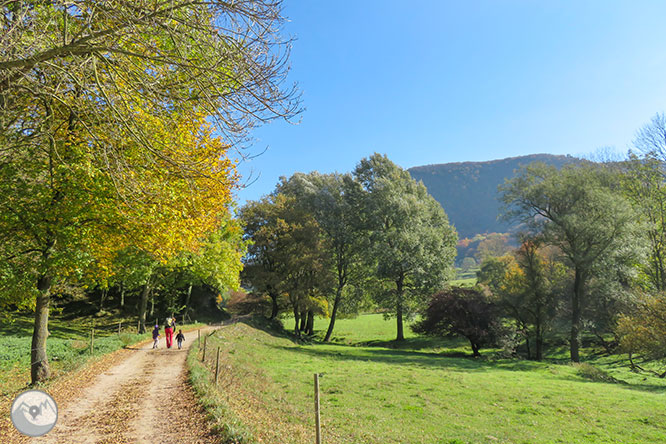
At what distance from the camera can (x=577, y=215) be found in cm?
2783

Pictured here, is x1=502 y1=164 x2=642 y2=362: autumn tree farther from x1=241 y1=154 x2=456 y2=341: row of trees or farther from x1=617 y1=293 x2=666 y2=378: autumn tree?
x1=241 y1=154 x2=456 y2=341: row of trees

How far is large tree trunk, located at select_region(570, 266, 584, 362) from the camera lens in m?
28.4

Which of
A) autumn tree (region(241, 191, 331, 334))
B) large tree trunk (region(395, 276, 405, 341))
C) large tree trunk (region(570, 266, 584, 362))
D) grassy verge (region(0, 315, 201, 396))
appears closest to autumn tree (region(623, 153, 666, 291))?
large tree trunk (region(570, 266, 584, 362))

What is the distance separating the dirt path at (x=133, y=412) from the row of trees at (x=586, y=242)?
93.0 ft

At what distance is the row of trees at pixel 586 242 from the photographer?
2705cm

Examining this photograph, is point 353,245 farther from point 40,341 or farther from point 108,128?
point 108,128

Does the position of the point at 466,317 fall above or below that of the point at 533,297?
below

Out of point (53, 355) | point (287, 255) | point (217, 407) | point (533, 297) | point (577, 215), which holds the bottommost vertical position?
point (53, 355)

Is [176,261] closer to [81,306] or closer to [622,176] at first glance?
[81,306]

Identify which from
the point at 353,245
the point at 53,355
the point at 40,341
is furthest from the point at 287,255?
the point at 40,341

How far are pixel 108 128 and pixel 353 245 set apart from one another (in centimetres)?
3232

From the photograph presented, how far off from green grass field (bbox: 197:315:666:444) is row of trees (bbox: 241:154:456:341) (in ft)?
36.7

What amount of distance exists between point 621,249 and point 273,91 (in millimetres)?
31309

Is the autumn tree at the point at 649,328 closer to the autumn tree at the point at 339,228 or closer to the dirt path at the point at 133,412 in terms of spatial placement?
the dirt path at the point at 133,412
